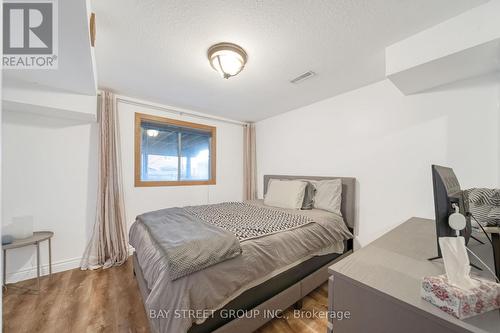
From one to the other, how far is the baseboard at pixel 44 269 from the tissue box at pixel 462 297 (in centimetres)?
333

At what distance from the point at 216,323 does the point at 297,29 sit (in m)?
2.17

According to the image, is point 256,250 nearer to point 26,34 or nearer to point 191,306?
point 191,306

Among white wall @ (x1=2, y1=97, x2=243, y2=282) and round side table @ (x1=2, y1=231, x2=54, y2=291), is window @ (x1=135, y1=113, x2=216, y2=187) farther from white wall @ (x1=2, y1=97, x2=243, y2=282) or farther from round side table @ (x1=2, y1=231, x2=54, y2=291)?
round side table @ (x1=2, y1=231, x2=54, y2=291)

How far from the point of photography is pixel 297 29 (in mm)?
1557

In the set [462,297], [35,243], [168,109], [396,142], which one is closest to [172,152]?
[168,109]

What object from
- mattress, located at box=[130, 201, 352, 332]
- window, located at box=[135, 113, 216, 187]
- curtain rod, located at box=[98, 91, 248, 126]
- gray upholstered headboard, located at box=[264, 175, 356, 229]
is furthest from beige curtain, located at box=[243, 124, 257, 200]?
mattress, located at box=[130, 201, 352, 332]

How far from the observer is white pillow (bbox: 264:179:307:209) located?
8.71 ft

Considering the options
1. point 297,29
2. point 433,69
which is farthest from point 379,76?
Result: point 297,29

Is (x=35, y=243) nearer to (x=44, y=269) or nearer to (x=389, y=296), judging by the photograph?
(x=44, y=269)

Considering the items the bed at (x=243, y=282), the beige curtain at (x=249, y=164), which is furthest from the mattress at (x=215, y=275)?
the beige curtain at (x=249, y=164)

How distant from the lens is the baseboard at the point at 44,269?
212cm

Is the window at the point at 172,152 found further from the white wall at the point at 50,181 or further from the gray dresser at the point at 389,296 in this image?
the gray dresser at the point at 389,296

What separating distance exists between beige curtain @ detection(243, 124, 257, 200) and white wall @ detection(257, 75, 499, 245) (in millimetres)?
1071

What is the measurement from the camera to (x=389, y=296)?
0.81 m
